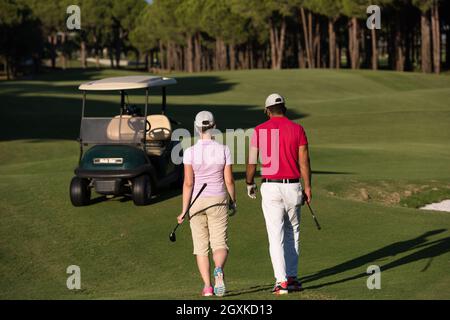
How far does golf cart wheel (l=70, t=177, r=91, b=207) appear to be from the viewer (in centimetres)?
1639

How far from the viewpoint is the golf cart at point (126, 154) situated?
53.5 ft

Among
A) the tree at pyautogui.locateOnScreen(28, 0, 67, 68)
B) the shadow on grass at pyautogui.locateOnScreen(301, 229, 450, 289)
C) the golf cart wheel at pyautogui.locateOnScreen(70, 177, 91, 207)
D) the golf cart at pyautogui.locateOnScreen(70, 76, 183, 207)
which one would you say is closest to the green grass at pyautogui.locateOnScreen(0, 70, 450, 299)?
the shadow on grass at pyautogui.locateOnScreen(301, 229, 450, 289)

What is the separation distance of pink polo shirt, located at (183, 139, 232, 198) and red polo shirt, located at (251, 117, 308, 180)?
389 mm

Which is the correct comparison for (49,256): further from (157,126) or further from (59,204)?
(157,126)

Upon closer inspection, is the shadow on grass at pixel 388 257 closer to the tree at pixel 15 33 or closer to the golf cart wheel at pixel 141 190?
the golf cart wheel at pixel 141 190

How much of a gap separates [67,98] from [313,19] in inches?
2047

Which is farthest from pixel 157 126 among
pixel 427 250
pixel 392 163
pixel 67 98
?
pixel 67 98

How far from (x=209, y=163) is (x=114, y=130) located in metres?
7.39

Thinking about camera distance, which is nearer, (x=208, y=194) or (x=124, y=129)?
(x=208, y=194)

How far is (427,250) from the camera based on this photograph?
1306cm

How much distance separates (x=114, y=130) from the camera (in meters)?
17.2

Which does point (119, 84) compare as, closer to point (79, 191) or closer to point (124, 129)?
point (124, 129)

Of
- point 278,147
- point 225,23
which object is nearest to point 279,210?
point 278,147

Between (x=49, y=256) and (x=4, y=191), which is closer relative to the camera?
(x=49, y=256)
